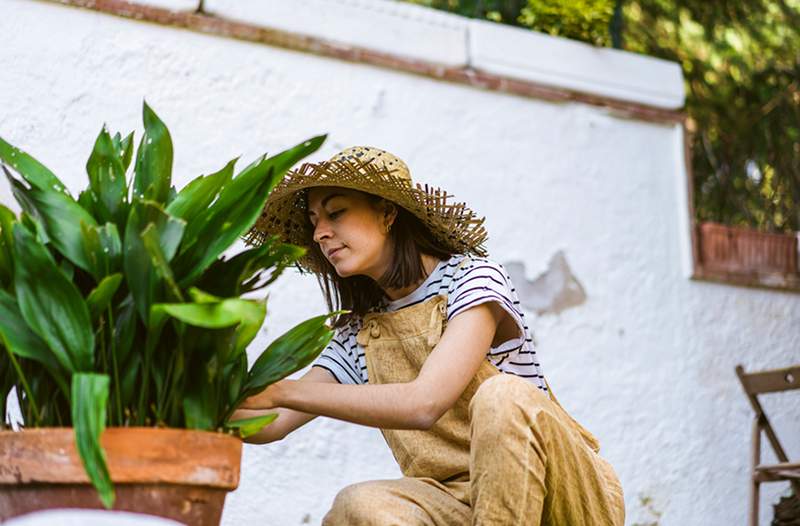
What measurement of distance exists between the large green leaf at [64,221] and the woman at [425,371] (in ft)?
1.43

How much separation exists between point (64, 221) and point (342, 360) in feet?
3.38

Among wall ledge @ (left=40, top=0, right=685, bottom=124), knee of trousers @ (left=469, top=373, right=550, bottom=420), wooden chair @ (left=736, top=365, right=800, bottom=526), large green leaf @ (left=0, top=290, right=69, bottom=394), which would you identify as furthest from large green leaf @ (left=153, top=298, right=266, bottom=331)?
wooden chair @ (left=736, top=365, right=800, bottom=526)

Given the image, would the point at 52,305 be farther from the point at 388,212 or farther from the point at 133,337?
the point at 388,212

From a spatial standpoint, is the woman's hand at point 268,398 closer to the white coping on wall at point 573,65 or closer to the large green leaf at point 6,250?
the large green leaf at point 6,250

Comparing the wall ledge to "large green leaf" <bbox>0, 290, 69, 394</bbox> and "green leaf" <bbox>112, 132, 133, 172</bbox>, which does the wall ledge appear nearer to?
"green leaf" <bbox>112, 132, 133, 172</bbox>

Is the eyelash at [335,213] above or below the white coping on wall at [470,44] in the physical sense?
below

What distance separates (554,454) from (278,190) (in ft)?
3.02

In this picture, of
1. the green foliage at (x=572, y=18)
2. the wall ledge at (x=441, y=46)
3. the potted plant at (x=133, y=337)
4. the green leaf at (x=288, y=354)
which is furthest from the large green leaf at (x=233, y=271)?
the green foliage at (x=572, y=18)

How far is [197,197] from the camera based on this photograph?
6.97 feet

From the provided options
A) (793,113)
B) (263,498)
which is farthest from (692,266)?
(263,498)

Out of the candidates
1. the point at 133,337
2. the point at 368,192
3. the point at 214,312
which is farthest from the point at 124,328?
the point at 368,192

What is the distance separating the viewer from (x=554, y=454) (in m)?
2.45

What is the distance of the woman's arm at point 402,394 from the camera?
2.28 metres

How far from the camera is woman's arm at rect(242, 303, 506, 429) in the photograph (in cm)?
228
